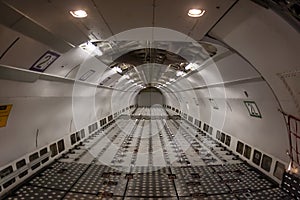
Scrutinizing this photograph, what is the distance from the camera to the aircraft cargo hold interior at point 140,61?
281 centimetres

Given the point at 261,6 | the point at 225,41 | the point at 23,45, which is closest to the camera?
the point at 261,6

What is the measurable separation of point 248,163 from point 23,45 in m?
5.73

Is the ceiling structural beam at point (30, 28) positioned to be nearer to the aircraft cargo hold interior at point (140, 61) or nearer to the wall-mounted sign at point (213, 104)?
the aircraft cargo hold interior at point (140, 61)

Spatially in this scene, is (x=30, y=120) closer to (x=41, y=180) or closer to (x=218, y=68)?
(x=41, y=180)

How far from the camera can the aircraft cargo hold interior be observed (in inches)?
110

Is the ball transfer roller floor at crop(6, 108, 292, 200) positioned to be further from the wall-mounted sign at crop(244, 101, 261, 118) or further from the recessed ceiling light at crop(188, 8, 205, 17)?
the recessed ceiling light at crop(188, 8, 205, 17)

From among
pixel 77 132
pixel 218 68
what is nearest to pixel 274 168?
pixel 218 68

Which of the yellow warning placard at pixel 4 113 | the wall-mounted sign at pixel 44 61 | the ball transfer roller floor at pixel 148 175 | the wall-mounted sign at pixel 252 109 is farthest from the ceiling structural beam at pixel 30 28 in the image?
the wall-mounted sign at pixel 252 109

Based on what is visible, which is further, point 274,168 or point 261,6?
point 274,168

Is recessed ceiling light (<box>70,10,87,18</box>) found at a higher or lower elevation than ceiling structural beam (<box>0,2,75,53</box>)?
higher

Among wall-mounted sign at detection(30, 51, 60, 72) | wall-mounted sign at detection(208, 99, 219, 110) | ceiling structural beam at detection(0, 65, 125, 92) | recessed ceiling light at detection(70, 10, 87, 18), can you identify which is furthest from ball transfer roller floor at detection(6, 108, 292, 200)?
recessed ceiling light at detection(70, 10, 87, 18)

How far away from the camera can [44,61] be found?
4301 millimetres

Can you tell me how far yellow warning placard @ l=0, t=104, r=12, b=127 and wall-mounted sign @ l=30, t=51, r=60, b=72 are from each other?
0.85 metres

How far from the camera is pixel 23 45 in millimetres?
3312
